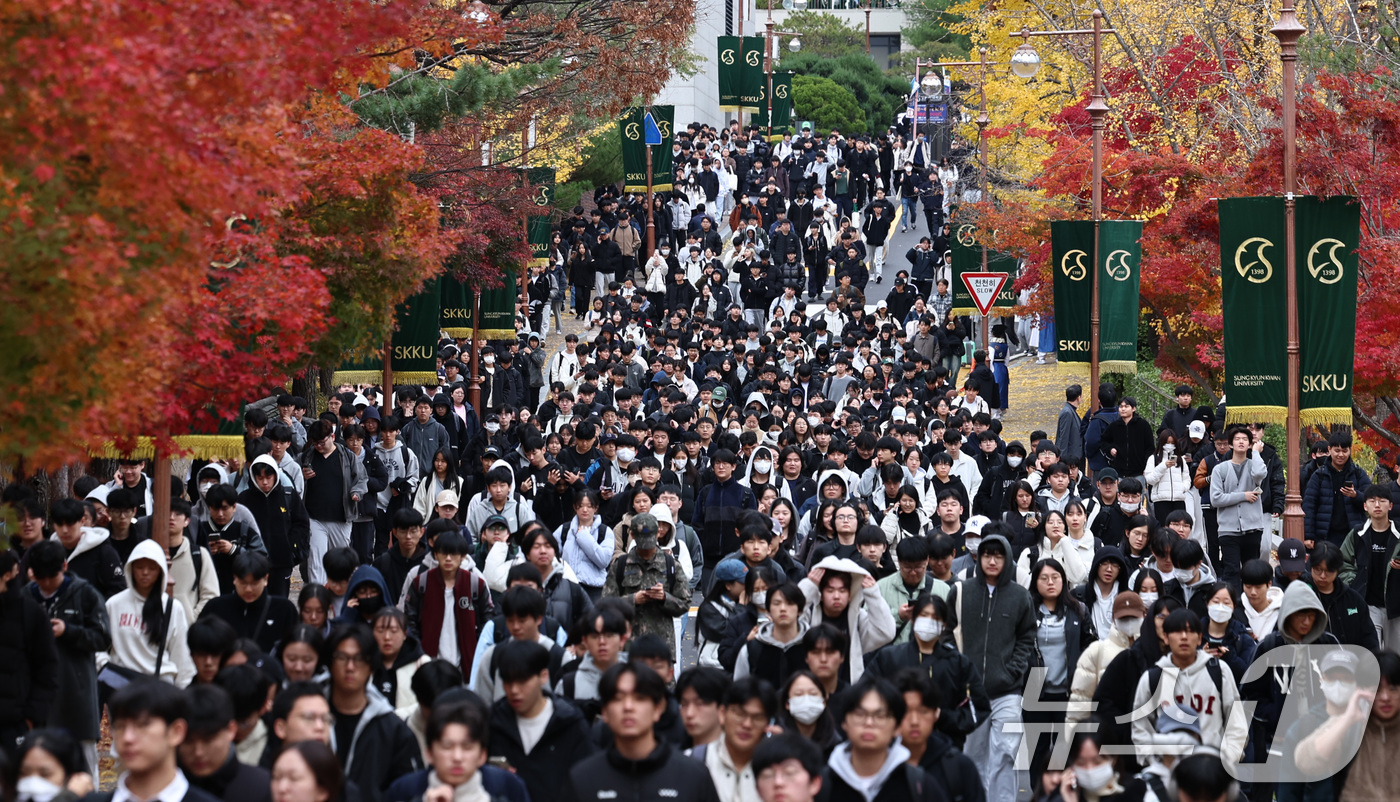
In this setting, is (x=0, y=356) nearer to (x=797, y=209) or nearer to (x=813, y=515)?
(x=813, y=515)

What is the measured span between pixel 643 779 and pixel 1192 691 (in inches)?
131

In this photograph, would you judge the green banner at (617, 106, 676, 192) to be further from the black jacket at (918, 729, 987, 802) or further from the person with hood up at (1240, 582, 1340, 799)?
the black jacket at (918, 729, 987, 802)

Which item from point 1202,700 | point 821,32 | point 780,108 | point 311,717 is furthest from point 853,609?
point 821,32

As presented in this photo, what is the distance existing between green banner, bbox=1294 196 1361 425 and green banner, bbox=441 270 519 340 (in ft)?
38.0

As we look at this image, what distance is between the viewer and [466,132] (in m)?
20.3

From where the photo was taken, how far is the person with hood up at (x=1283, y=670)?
932cm

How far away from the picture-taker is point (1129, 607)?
31.8 ft

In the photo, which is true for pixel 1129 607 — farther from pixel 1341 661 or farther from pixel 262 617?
pixel 262 617

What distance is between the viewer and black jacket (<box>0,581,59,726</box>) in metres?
8.82

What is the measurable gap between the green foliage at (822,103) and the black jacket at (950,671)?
60480 millimetres

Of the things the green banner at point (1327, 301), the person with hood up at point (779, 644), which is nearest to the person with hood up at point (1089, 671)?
the person with hood up at point (779, 644)

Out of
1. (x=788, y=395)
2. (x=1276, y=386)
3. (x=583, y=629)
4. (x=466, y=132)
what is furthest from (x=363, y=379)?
(x=583, y=629)

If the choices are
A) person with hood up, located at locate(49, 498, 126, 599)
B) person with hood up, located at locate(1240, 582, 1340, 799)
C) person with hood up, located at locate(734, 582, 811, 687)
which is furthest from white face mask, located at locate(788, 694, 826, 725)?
person with hood up, located at locate(49, 498, 126, 599)

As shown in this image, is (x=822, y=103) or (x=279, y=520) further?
(x=822, y=103)
